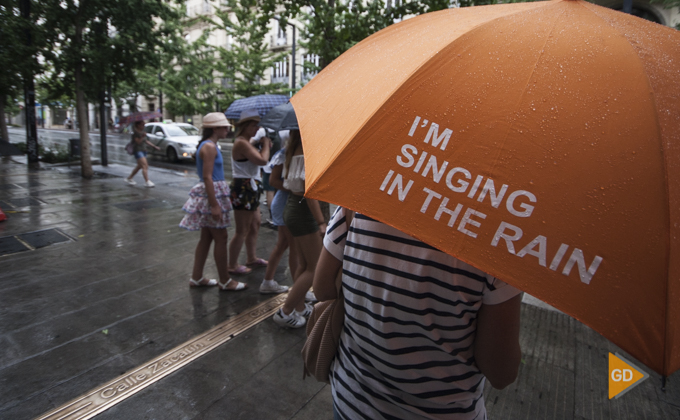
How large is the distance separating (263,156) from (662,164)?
13.3 feet

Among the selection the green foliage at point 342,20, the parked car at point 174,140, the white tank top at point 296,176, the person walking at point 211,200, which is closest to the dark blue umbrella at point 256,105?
the green foliage at point 342,20

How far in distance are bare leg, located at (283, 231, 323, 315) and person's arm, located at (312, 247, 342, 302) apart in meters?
1.95

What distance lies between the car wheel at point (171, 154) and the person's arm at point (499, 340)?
17.3 metres

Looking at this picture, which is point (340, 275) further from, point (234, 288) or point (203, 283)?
point (203, 283)

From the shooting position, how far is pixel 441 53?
1.16 m

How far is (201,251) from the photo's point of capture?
438 centimetres

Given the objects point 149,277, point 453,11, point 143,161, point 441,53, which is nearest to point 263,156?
point 149,277

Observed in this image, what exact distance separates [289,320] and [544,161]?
126 inches

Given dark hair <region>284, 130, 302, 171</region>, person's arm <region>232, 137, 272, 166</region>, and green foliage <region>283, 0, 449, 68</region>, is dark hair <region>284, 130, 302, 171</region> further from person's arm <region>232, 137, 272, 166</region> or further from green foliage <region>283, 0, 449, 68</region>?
green foliage <region>283, 0, 449, 68</region>

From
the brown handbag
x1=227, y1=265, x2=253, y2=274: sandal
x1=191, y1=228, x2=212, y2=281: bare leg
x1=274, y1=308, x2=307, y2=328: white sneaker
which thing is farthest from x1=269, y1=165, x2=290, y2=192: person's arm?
the brown handbag

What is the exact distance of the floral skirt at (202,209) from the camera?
13.7 feet

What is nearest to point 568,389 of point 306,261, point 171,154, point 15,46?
point 306,261

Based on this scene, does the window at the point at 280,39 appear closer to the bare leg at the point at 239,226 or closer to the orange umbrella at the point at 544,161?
the bare leg at the point at 239,226

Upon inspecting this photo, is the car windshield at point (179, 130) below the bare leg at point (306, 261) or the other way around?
the other way around
